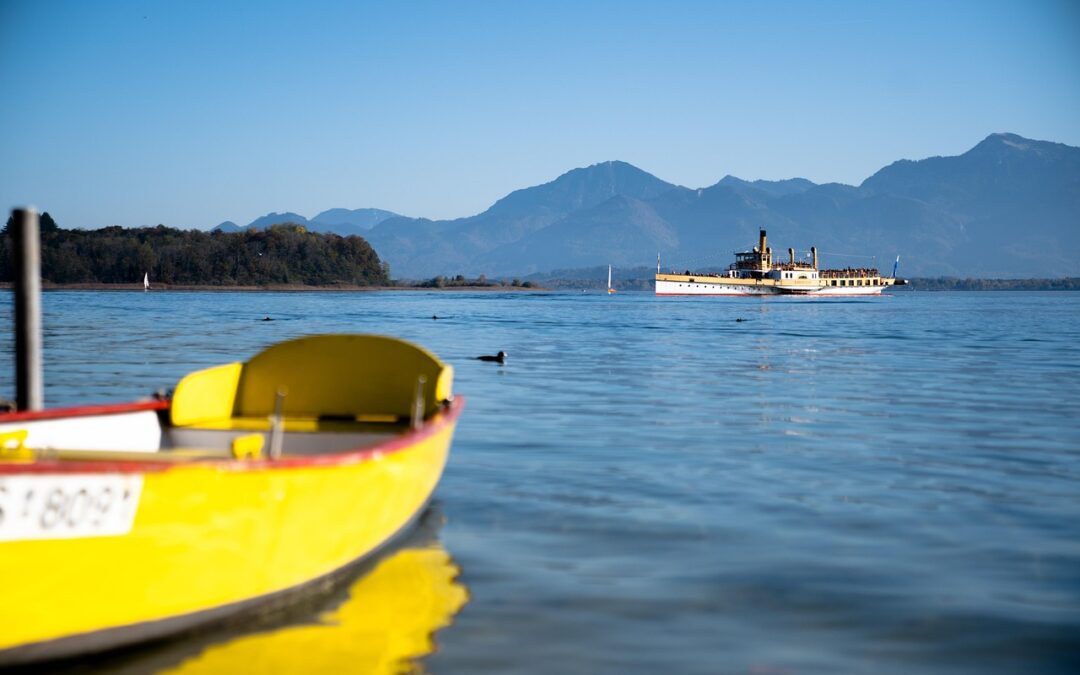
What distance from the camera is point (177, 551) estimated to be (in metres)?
6.50

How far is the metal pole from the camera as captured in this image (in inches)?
416

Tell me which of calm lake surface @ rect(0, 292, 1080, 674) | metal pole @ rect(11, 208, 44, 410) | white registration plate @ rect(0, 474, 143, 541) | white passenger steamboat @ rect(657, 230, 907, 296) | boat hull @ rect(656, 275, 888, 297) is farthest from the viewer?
boat hull @ rect(656, 275, 888, 297)

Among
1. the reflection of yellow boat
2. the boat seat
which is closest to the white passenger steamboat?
the boat seat

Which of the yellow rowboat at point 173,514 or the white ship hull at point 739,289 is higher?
the white ship hull at point 739,289

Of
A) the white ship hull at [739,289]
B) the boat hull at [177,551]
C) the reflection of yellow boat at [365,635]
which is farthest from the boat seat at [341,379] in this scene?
the white ship hull at [739,289]

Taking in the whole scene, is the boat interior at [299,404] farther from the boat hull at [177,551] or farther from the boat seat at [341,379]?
the boat hull at [177,551]

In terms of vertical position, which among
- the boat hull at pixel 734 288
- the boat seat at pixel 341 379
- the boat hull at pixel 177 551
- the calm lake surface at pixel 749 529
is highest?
the boat hull at pixel 734 288

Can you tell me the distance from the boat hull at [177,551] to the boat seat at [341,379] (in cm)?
333

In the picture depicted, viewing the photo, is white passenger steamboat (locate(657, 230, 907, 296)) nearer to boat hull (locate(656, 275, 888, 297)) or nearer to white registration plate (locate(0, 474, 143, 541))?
boat hull (locate(656, 275, 888, 297))

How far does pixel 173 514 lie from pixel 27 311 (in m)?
5.33

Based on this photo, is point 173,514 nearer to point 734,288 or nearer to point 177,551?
point 177,551

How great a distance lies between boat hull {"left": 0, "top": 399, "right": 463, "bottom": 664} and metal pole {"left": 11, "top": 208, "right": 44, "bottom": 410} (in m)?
4.58

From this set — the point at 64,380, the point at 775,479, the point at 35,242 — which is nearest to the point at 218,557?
the point at 35,242

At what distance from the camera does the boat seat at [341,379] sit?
11094 millimetres
